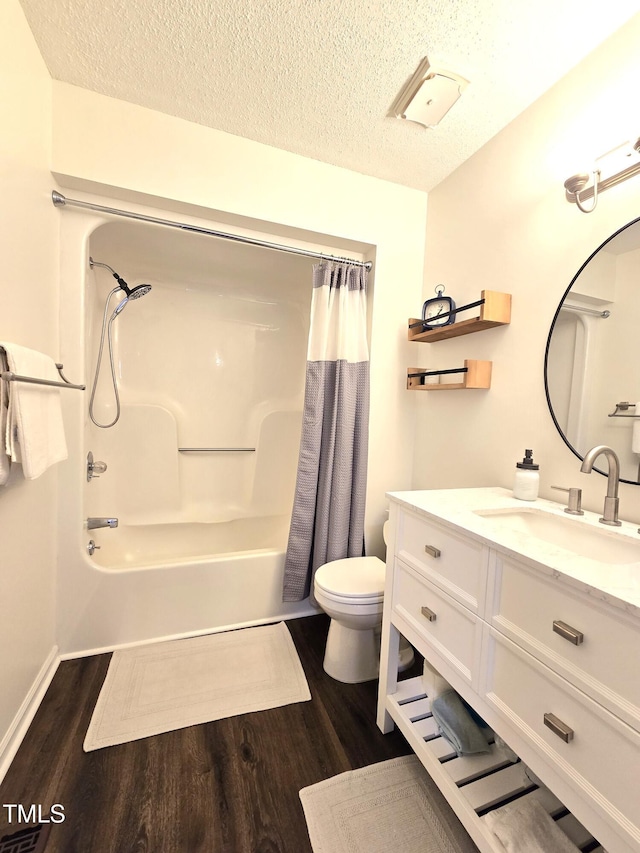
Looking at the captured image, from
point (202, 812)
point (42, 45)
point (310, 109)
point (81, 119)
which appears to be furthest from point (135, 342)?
point (202, 812)

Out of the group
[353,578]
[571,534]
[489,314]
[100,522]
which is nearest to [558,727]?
[571,534]

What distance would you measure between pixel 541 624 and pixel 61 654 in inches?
76.5

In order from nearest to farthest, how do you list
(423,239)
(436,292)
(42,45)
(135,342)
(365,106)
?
(42,45) < (365,106) < (436,292) < (423,239) < (135,342)

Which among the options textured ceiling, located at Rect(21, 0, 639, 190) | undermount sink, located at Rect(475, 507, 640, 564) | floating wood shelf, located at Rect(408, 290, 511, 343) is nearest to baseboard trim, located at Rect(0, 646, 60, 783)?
undermount sink, located at Rect(475, 507, 640, 564)

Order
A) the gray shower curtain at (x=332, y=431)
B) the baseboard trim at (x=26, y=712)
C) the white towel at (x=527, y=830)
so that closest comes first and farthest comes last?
1. the white towel at (x=527, y=830)
2. the baseboard trim at (x=26, y=712)
3. the gray shower curtain at (x=332, y=431)

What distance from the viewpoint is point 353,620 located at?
146cm

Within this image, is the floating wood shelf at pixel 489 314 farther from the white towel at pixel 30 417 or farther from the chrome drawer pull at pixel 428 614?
the white towel at pixel 30 417

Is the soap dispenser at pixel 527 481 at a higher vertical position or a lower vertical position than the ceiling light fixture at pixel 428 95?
lower

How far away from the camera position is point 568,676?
26.7 inches

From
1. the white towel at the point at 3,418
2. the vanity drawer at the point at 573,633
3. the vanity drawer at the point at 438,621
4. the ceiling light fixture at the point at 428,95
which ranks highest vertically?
the ceiling light fixture at the point at 428,95

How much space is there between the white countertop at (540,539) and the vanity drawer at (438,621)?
216 mm

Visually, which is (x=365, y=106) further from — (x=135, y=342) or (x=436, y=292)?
(x=135, y=342)

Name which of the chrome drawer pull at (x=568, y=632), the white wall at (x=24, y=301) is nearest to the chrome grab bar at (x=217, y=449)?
the white wall at (x=24, y=301)

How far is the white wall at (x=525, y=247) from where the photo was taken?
3.71 ft
